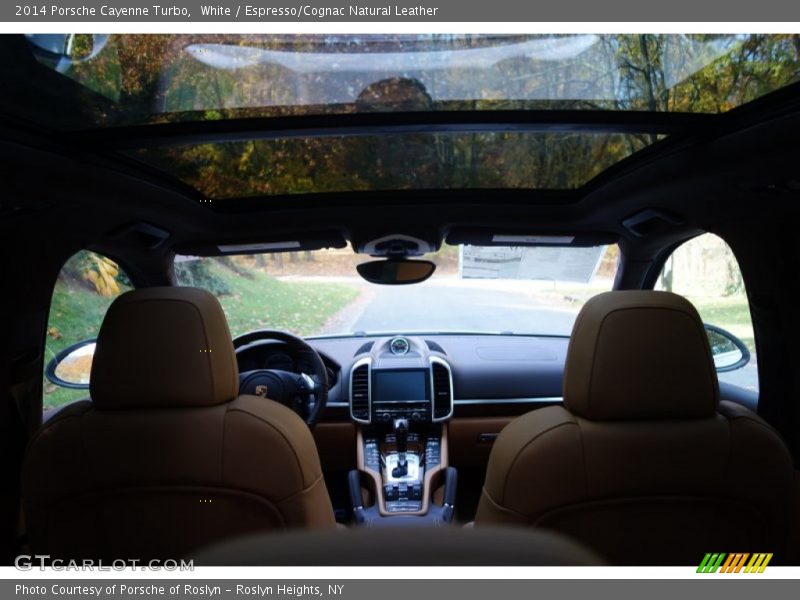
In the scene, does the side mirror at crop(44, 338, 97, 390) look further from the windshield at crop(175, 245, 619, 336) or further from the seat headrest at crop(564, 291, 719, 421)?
the seat headrest at crop(564, 291, 719, 421)

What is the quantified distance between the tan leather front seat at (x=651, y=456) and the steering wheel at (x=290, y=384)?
162cm

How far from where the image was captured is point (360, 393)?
12.9 ft

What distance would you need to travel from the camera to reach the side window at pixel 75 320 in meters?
2.98

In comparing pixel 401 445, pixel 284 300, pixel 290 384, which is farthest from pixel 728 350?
pixel 284 300

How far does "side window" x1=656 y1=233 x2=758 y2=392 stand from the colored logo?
144cm

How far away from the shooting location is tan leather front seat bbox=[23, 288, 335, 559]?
1818mm

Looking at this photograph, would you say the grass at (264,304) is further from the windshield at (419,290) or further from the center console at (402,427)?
the center console at (402,427)

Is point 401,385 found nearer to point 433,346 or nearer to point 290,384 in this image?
point 433,346

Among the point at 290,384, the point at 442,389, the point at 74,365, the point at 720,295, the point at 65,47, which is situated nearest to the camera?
the point at 65,47

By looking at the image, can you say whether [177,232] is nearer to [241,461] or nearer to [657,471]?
[241,461]

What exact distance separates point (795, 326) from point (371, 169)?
2222 mm

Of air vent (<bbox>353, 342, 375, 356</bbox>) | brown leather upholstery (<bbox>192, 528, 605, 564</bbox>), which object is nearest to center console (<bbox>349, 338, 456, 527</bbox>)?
air vent (<bbox>353, 342, 375, 356</bbox>)

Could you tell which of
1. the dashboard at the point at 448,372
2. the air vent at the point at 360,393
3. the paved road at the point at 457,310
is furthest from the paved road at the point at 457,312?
the air vent at the point at 360,393

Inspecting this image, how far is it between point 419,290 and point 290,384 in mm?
2028
